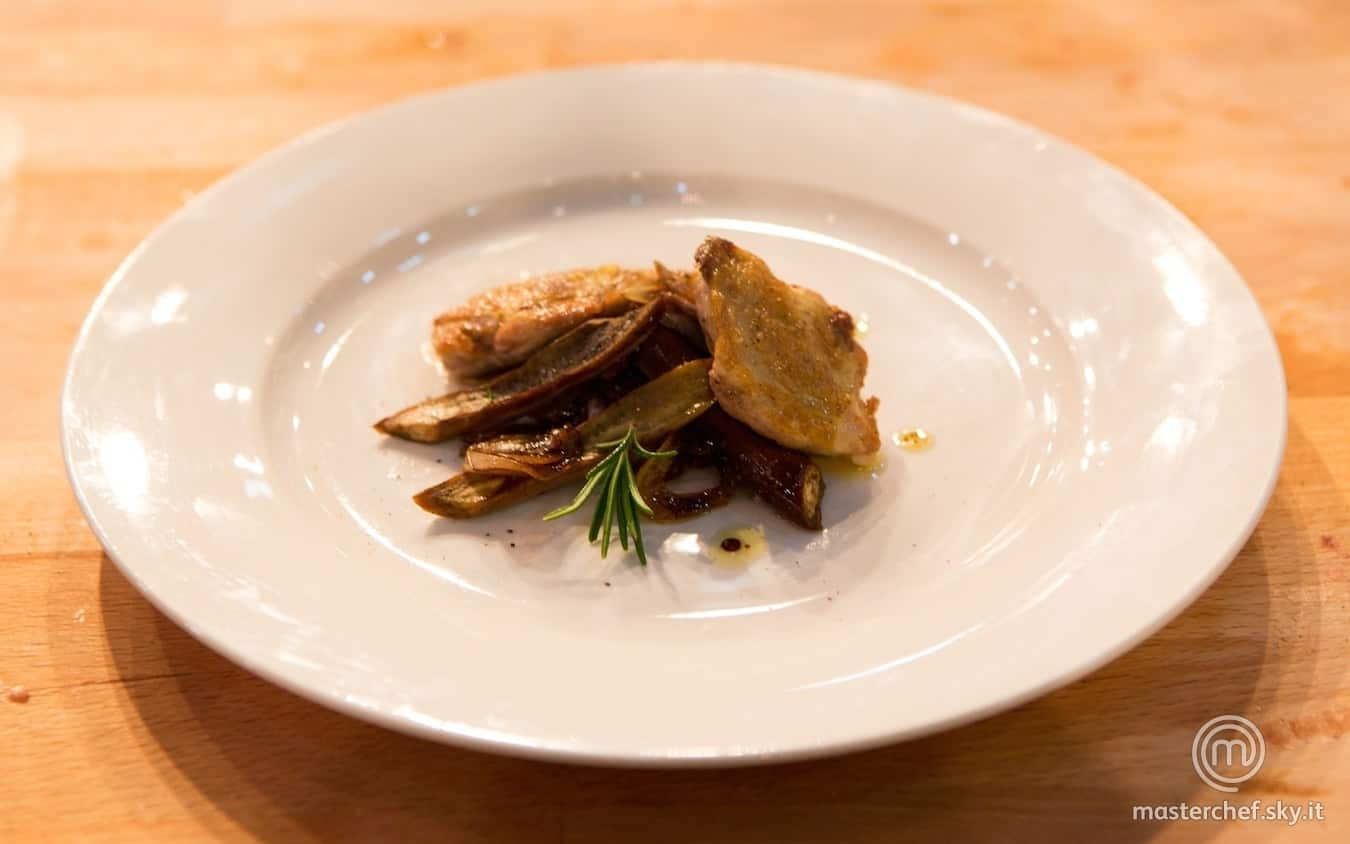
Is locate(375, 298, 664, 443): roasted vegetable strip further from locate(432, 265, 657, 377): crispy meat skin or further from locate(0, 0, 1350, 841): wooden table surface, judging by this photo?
locate(0, 0, 1350, 841): wooden table surface

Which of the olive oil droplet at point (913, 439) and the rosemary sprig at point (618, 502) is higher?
the olive oil droplet at point (913, 439)

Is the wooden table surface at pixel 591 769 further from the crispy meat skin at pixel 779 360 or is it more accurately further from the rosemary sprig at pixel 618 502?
the crispy meat skin at pixel 779 360

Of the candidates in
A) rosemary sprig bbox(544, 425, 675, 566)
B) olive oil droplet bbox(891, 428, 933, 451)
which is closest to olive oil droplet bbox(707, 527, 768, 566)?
rosemary sprig bbox(544, 425, 675, 566)

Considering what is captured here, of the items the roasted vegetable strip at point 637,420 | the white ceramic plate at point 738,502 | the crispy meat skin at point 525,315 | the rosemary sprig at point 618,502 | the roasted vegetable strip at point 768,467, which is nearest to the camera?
the white ceramic plate at point 738,502

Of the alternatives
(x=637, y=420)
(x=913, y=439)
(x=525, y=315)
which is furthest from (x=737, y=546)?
(x=525, y=315)

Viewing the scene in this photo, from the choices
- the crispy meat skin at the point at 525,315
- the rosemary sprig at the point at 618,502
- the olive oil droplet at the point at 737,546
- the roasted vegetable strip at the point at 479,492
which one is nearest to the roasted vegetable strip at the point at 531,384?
the crispy meat skin at the point at 525,315

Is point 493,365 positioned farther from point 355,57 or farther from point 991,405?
point 355,57

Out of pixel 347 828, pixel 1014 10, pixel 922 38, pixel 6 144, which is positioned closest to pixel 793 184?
pixel 922 38
